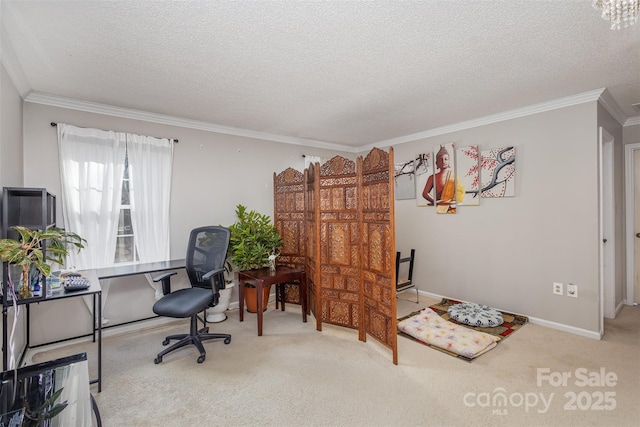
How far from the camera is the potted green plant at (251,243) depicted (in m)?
3.56

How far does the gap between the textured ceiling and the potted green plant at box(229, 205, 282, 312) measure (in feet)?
4.50

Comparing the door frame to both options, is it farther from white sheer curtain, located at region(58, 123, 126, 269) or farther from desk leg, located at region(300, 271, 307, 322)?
white sheer curtain, located at region(58, 123, 126, 269)

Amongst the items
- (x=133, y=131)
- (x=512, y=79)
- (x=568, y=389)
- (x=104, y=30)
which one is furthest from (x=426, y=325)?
(x=133, y=131)

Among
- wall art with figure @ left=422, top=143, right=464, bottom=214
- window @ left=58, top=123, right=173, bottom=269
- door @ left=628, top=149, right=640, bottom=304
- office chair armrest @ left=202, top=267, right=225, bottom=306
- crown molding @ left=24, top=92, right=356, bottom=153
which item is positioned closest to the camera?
office chair armrest @ left=202, top=267, right=225, bottom=306

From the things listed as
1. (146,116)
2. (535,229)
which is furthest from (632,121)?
(146,116)

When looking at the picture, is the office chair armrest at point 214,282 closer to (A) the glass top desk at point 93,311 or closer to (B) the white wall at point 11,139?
(A) the glass top desk at point 93,311

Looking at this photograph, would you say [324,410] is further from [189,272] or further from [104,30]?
[104,30]

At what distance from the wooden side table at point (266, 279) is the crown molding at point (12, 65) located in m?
2.64

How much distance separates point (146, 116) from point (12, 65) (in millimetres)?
1227

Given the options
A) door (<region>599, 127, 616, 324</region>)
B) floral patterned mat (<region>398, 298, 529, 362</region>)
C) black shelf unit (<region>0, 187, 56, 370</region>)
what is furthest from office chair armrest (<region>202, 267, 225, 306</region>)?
door (<region>599, 127, 616, 324</region>)

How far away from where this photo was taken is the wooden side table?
3.12 m

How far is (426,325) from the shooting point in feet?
10.5

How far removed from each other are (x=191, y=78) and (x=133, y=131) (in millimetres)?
1333

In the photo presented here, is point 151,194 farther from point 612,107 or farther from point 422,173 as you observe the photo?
point 612,107
